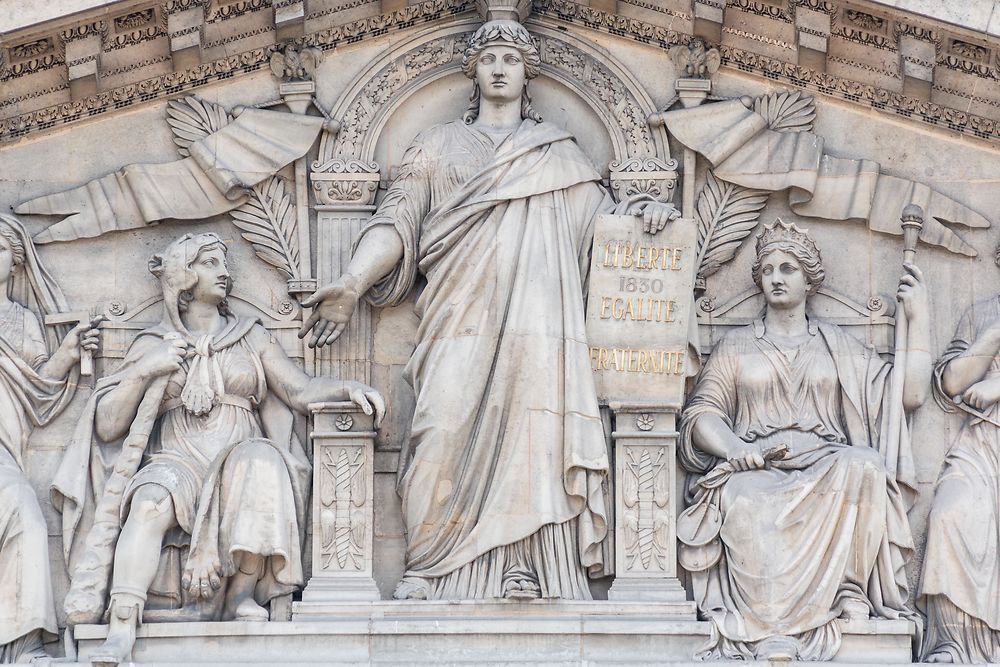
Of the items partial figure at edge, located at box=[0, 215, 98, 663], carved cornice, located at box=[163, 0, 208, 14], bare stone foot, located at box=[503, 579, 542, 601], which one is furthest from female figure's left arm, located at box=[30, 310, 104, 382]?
bare stone foot, located at box=[503, 579, 542, 601]

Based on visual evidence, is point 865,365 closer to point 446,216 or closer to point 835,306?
point 835,306

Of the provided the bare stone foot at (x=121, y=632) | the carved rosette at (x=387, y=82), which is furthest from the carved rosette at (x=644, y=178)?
the bare stone foot at (x=121, y=632)

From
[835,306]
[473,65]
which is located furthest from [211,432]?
[835,306]

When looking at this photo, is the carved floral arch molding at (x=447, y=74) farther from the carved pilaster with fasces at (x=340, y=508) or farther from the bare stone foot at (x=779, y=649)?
the bare stone foot at (x=779, y=649)

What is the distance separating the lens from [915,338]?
20.4m

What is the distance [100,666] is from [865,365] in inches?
242

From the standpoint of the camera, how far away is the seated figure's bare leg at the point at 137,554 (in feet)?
64.0

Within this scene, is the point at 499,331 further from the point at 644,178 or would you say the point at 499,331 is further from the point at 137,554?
the point at 137,554

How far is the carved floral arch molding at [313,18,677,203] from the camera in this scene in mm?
20797

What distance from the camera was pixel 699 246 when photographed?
20766 millimetres

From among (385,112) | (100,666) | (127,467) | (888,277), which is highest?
(385,112)

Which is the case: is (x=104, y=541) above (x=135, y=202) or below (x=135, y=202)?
below

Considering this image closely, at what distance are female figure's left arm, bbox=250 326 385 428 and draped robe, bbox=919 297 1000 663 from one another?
4240 mm

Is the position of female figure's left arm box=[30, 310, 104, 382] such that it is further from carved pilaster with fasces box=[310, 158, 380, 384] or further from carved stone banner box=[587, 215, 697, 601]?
carved stone banner box=[587, 215, 697, 601]
